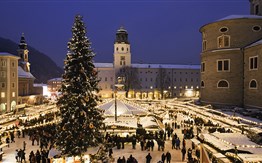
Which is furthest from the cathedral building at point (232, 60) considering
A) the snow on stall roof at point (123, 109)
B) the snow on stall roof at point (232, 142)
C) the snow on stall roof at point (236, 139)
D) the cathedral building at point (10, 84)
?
the cathedral building at point (10, 84)

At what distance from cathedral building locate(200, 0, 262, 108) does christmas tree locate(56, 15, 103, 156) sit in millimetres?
24143

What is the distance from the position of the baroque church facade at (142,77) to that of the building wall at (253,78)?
138 feet

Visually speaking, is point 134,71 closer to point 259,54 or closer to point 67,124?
point 259,54

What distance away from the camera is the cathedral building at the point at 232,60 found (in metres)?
33.9

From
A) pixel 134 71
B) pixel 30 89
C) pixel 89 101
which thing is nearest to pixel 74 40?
pixel 89 101

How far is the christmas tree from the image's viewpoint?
15.0m

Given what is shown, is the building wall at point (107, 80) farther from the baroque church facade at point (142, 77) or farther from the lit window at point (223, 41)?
the lit window at point (223, 41)

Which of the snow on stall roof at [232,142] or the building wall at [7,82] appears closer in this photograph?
the snow on stall roof at [232,142]

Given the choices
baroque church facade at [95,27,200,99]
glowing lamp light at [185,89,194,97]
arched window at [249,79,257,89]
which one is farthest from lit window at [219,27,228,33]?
glowing lamp light at [185,89,194,97]

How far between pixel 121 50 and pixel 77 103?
63676mm

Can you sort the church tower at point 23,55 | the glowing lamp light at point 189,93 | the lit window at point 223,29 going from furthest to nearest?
the glowing lamp light at point 189,93 → the church tower at point 23,55 → the lit window at point 223,29

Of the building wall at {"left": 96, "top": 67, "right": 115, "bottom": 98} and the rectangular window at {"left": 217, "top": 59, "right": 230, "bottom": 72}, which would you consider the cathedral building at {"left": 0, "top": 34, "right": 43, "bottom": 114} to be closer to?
the building wall at {"left": 96, "top": 67, "right": 115, "bottom": 98}

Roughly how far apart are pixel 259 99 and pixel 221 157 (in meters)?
21.5

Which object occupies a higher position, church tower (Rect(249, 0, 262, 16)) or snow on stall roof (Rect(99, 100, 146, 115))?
church tower (Rect(249, 0, 262, 16))
